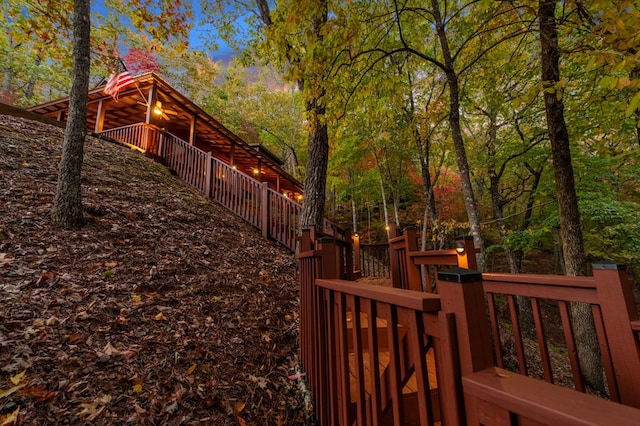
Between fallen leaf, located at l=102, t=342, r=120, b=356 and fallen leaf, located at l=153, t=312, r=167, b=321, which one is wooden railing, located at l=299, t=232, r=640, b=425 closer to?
fallen leaf, located at l=153, t=312, r=167, b=321

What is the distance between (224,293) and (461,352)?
134 inches

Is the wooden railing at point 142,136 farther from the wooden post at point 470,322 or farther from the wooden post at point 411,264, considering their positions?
the wooden post at point 470,322

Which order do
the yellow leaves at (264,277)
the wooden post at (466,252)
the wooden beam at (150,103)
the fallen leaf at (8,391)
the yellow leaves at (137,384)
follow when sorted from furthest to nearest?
the wooden beam at (150,103) < the yellow leaves at (264,277) < the wooden post at (466,252) < the yellow leaves at (137,384) < the fallen leaf at (8,391)

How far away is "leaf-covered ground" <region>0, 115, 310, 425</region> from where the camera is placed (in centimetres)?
197

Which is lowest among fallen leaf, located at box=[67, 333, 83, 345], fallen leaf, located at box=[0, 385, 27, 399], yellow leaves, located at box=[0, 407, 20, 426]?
yellow leaves, located at box=[0, 407, 20, 426]

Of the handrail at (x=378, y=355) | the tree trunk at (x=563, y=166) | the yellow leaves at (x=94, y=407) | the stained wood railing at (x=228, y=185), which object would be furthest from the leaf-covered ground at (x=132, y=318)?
the tree trunk at (x=563, y=166)

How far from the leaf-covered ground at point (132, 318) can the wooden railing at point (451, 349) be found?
2.47 feet

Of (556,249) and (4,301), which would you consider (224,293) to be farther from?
(556,249)

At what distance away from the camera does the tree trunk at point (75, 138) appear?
12.3ft

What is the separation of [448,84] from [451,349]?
20.4 ft

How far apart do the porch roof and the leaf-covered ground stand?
5.98 m

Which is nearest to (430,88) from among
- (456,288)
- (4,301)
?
(456,288)

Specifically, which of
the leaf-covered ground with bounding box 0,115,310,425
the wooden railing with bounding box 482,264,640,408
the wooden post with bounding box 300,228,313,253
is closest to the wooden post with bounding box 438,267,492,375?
the wooden railing with bounding box 482,264,640,408

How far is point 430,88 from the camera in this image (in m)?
9.80
